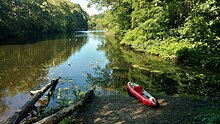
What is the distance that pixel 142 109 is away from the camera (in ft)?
28.7

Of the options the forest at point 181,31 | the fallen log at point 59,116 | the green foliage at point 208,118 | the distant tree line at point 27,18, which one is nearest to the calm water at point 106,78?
the forest at point 181,31

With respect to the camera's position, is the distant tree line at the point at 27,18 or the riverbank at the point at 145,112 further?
the distant tree line at the point at 27,18

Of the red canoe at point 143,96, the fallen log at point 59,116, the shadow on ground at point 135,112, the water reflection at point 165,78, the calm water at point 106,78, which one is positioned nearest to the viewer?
the fallen log at point 59,116

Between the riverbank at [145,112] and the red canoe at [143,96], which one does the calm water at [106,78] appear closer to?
the red canoe at [143,96]

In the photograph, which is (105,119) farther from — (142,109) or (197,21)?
(197,21)

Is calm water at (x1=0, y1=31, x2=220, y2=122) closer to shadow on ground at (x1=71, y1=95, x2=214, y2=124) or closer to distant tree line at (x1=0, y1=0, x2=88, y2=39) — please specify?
shadow on ground at (x1=71, y1=95, x2=214, y2=124)

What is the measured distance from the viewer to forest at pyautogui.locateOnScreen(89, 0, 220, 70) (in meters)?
17.9

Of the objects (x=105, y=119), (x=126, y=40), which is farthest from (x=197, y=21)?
(x=126, y=40)

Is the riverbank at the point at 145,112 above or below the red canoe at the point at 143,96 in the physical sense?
below

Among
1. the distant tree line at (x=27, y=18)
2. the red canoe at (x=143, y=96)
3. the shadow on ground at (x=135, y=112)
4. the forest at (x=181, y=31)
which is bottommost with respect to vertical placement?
the shadow on ground at (x=135, y=112)

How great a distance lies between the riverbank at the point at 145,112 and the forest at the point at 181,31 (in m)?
6.67

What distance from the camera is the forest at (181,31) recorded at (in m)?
17.9

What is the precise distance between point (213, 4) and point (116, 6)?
113 feet

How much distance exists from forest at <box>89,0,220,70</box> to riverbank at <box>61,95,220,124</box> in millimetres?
6665
